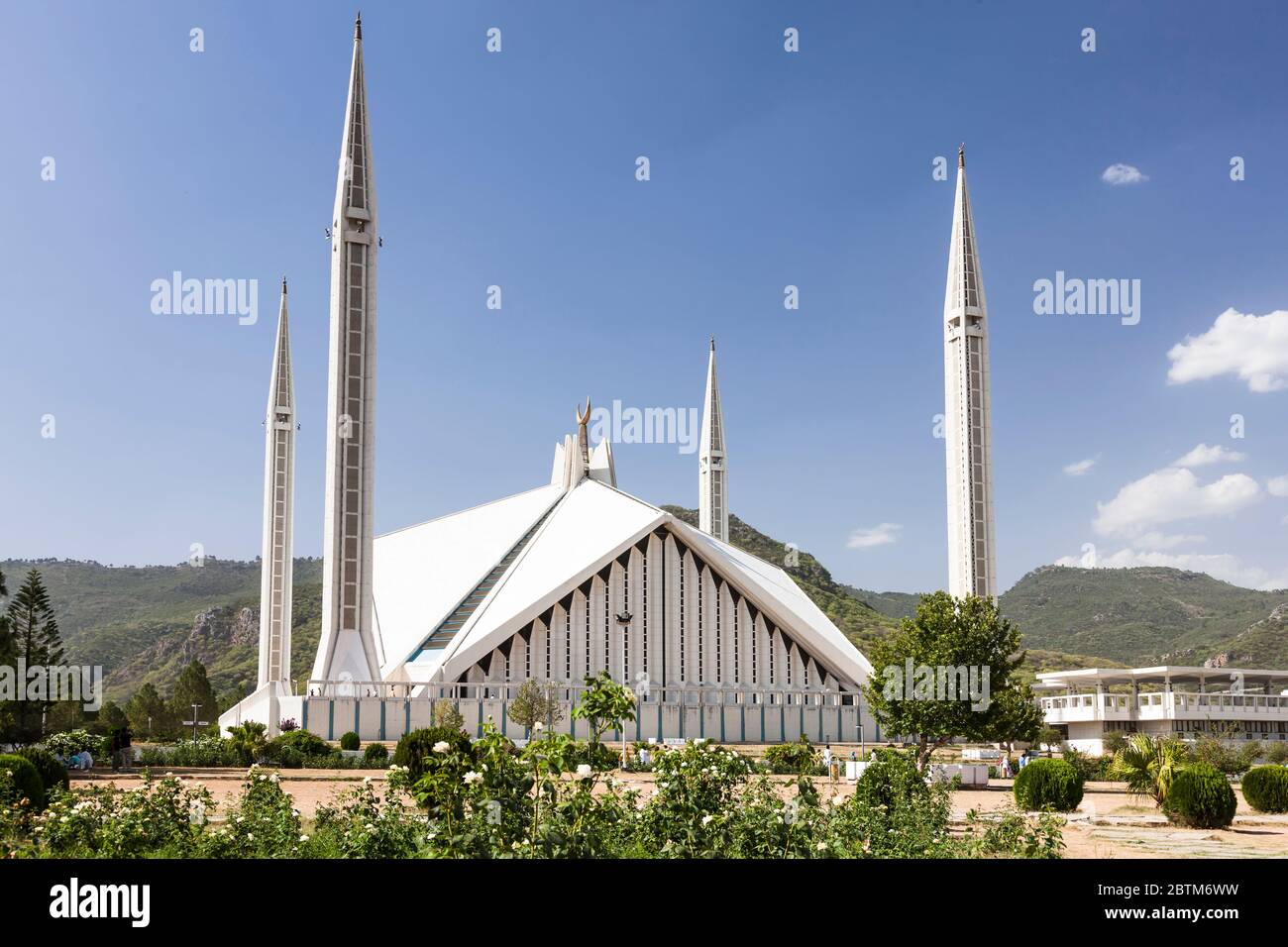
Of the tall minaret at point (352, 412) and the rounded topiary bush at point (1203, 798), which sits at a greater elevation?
the tall minaret at point (352, 412)

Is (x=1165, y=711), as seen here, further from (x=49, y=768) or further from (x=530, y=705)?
(x=49, y=768)

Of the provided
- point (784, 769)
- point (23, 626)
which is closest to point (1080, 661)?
point (784, 769)

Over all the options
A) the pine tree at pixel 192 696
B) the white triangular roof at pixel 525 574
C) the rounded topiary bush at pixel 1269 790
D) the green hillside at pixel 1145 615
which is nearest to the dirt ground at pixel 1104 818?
the rounded topiary bush at pixel 1269 790

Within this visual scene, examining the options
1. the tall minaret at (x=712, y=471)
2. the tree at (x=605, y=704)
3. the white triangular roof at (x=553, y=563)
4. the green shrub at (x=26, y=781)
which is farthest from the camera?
the tall minaret at (x=712, y=471)

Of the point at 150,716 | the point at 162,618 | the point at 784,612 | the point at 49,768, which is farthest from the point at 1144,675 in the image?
the point at 162,618

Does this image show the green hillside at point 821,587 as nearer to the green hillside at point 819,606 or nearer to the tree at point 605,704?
the green hillside at point 819,606
